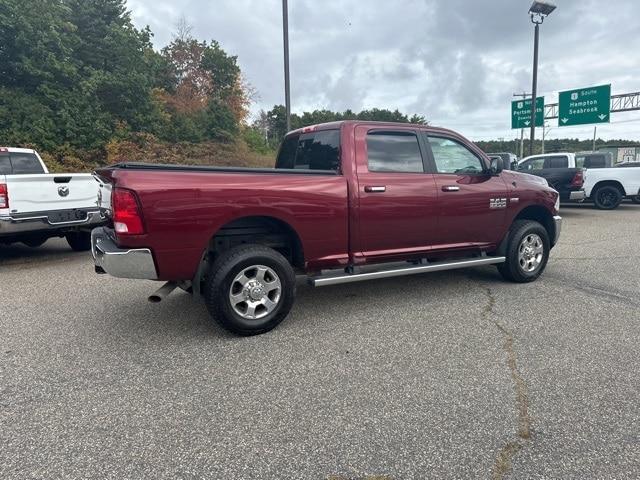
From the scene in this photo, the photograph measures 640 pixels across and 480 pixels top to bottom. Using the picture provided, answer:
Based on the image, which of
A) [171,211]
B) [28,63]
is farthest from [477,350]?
[28,63]

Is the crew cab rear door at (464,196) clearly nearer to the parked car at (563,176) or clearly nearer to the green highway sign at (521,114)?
the parked car at (563,176)

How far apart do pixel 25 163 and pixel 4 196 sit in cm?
234

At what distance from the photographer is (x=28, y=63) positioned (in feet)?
56.3

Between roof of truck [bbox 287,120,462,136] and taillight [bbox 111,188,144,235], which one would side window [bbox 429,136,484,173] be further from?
taillight [bbox 111,188,144,235]

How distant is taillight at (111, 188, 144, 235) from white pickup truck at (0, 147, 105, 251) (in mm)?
3394

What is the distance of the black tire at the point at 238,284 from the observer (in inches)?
146

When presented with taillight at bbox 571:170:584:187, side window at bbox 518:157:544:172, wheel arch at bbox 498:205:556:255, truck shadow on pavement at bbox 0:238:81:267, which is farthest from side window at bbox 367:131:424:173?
side window at bbox 518:157:544:172

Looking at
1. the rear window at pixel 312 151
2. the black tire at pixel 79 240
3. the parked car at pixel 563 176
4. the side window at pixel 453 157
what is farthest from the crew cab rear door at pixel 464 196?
the parked car at pixel 563 176

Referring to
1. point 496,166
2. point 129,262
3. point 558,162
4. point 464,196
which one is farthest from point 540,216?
point 558,162

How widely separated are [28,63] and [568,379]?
20957mm

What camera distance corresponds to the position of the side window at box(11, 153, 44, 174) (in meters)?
7.93

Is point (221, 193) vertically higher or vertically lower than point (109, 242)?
higher

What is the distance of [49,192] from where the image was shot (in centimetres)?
660

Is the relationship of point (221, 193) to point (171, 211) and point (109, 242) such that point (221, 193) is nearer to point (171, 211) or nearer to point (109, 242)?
point (171, 211)
